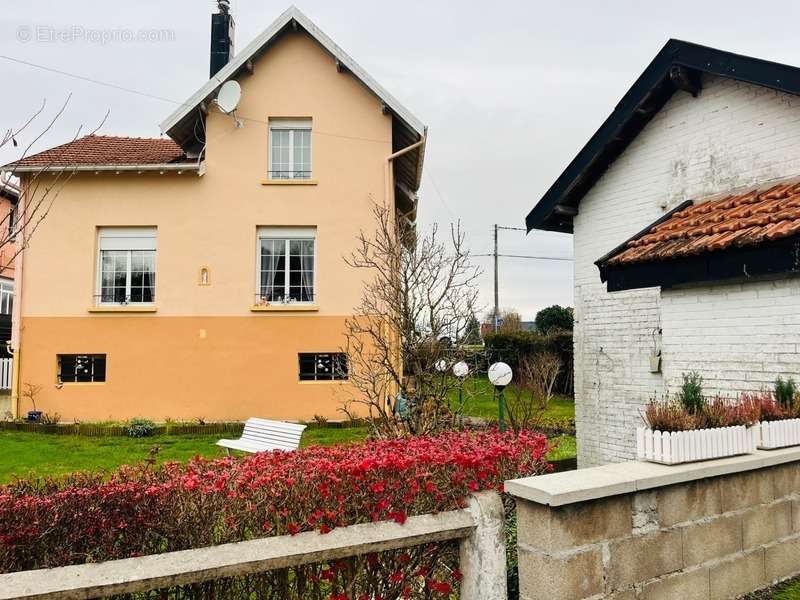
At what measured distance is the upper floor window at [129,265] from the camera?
46.7ft

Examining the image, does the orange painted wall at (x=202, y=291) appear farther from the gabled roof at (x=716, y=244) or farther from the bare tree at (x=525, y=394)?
the gabled roof at (x=716, y=244)

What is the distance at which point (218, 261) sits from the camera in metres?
14.1

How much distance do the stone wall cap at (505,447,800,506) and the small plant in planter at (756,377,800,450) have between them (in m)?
0.15

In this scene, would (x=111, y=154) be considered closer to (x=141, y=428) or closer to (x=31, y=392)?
(x=31, y=392)

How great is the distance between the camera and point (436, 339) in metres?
7.04

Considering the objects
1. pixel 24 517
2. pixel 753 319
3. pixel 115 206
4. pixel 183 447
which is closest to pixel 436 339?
pixel 753 319

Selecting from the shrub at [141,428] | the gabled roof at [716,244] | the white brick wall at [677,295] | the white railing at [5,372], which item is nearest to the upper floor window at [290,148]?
the shrub at [141,428]

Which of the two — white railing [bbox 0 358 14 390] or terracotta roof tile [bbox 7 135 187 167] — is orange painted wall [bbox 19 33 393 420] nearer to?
terracotta roof tile [bbox 7 135 187 167]

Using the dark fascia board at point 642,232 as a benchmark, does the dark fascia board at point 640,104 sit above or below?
above

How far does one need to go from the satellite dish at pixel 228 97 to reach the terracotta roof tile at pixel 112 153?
1.96 metres

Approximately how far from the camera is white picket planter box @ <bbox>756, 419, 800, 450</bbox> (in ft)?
12.3

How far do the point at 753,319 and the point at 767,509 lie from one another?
244cm

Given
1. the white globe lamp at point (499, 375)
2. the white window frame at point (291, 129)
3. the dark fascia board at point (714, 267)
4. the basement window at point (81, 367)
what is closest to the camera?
the dark fascia board at point (714, 267)

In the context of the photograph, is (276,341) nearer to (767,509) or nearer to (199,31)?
(199,31)
